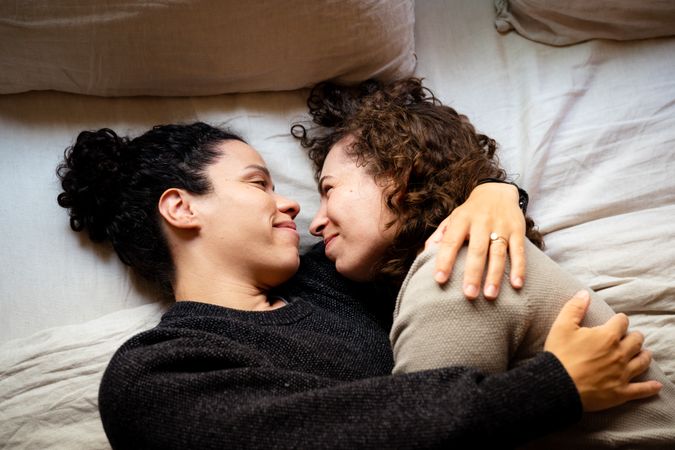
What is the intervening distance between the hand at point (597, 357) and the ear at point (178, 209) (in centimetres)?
70

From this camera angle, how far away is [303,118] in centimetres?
143

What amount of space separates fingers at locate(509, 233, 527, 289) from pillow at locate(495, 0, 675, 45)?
0.75 meters

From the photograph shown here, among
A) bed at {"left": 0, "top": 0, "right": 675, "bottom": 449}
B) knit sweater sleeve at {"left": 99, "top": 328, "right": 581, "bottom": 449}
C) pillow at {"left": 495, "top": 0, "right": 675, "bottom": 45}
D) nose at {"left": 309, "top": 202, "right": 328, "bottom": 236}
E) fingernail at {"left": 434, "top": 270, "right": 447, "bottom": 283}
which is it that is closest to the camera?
knit sweater sleeve at {"left": 99, "top": 328, "right": 581, "bottom": 449}

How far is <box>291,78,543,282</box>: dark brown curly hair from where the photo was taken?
3.67ft

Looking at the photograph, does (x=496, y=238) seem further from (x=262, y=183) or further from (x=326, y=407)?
(x=262, y=183)

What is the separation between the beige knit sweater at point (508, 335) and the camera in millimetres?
852

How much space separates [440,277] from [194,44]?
780 millimetres

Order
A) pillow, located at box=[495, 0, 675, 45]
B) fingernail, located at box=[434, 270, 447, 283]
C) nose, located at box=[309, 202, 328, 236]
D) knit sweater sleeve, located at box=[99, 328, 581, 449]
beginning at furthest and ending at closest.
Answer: pillow, located at box=[495, 0, 675, 45] → nose, located at box=[309, 202, 328, 236] → fingernail, located at box=[434, 270, 447, 283] → knit sweater sleeve, located at box=[99, 328, 581, 449]

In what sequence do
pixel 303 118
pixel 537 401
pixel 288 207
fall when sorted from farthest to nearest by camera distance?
1. pixel 303 118
2. pixel 288 207
3. pixel 537 401

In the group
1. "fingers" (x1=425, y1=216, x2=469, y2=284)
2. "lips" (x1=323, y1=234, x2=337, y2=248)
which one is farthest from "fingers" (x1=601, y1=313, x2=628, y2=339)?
"lips" (x1=323, y1=234, x2=337, y2=248)

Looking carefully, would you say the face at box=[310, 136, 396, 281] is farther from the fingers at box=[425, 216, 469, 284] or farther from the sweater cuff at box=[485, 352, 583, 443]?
the sweater cuff at box=[485, 352, 583, 443]

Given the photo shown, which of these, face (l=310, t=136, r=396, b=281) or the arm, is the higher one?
face (l=310, t=136, r=396, b=281)

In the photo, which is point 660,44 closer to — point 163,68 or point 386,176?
point 386,176

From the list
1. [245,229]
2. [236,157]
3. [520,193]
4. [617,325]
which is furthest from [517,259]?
[236,157]
